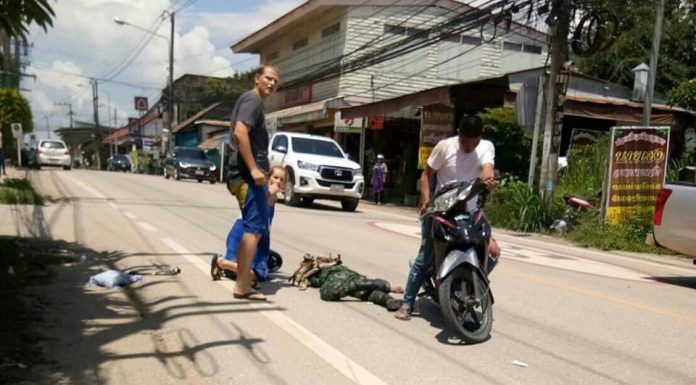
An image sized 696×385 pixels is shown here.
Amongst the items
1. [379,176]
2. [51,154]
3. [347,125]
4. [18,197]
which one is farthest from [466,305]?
[51,154]

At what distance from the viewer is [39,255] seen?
311 inches

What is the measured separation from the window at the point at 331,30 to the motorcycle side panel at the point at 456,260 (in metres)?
28.3

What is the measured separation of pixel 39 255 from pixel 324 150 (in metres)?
11.4

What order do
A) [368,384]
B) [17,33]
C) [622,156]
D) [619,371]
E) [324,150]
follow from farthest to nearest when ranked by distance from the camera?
1. [324,150]
2. [622,156]
3. [17,33]
4. [619,371]
5. [368,384]

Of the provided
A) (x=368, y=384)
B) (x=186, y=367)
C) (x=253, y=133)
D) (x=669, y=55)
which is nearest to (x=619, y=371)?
(x=368, y=384)

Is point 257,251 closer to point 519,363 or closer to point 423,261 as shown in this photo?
point 423,261

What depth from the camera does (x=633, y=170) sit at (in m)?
13.5

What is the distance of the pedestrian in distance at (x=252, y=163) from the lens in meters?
5.82

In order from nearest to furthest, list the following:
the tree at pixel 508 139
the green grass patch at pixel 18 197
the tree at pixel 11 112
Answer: the green grass patch at pixel 18 197
the tree at pixel 508 139
the tree at pixel 11 112

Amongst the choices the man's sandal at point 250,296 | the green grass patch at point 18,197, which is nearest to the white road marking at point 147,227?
the green grass patch at point 18,197

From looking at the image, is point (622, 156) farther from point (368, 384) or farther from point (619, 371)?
point (368, 384)

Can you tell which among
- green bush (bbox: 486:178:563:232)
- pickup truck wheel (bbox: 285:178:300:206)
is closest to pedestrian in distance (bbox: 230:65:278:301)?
green bush (bbox: 486:178:563:232)

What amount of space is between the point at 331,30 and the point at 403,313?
94.4ft

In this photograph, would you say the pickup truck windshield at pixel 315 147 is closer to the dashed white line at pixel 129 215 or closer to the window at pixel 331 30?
the dashed white line at pixel 129 215
